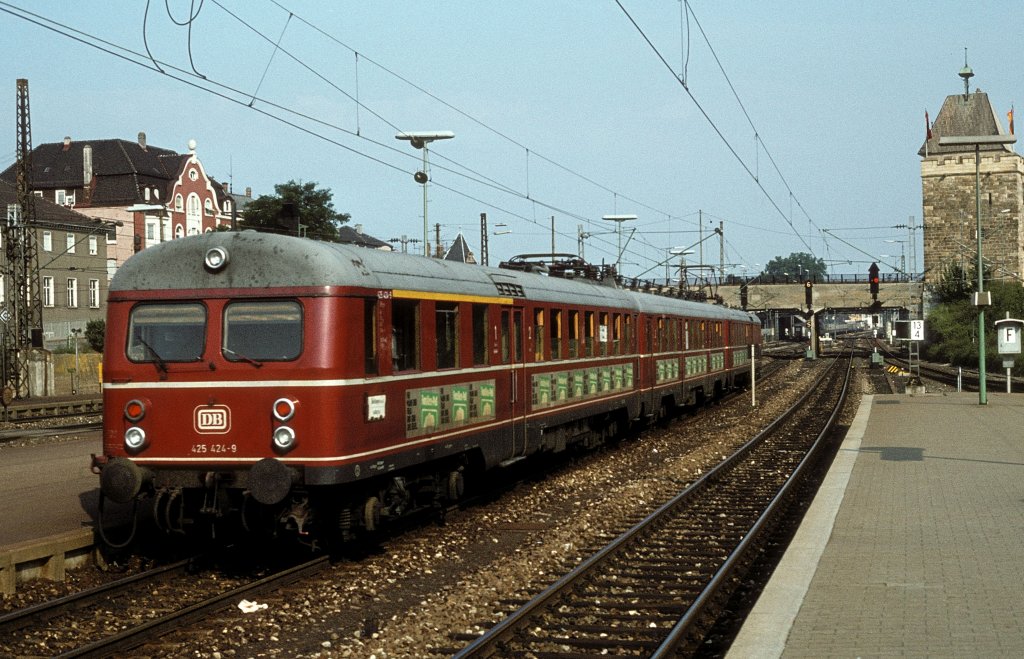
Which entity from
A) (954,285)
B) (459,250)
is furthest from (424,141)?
(954,285)

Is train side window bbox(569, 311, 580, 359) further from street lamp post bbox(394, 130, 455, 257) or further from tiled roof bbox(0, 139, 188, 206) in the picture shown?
tiled roof bbox(0, 139, 188, 206)

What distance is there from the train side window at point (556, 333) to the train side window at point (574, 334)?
588mm

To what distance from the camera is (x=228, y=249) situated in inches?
409

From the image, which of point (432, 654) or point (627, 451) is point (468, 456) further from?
point (627, 451)

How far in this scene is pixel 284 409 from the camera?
32.4ft

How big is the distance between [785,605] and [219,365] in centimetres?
508

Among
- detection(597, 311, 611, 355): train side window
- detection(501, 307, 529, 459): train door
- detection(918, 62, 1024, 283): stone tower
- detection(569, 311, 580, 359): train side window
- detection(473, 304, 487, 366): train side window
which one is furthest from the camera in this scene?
detection(918, 62, 1024, 283): stone tower

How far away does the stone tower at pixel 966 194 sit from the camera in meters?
87.5

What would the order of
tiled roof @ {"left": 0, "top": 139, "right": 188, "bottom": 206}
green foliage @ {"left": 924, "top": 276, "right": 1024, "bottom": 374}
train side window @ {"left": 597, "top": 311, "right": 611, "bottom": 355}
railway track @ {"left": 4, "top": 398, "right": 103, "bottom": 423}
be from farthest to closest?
tiled roof @ {"left": 0, "top": 139, "right": 188, "bottom": 206}
green foliage @ {"left": 924, "top": 276, "right": 1024, "bottom": 374}
railway track @ {"left": 4, "top": 398, "right": 103, "bottom": 423}
train side window @ {"left": 597, "top": 311, "right": 611, "bottom": 355}

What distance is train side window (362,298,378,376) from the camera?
1041cm

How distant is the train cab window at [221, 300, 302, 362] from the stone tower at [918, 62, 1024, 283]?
8413cm

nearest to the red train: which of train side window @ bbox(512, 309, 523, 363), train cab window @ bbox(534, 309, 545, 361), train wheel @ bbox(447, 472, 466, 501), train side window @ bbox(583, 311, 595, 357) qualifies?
train wheel @ bbox(447, 472, 466, 501)

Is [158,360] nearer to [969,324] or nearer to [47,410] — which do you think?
[47,410]

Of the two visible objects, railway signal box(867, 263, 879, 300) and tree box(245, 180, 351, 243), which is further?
tree box(245, 180, 351, 243)
